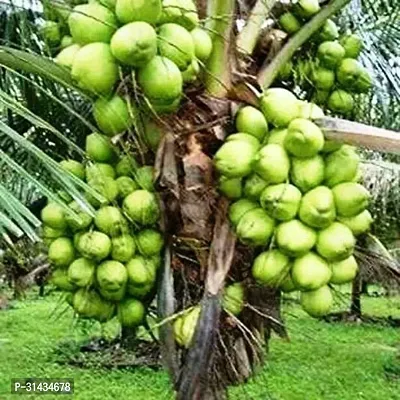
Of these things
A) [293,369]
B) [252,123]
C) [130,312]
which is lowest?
[293,369]

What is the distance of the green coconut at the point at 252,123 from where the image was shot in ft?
4.68

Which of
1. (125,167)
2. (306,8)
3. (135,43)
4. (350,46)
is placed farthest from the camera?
(350,46)

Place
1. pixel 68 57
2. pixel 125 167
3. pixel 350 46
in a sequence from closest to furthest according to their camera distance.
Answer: pixel 68 57 → pixel 125 167 → pixel 350 46

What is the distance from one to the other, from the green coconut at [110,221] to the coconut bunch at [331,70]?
1.43 ft

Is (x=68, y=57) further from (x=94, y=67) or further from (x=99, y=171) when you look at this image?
(x=99, y=171)

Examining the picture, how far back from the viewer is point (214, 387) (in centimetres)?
155

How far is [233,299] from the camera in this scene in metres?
1.52

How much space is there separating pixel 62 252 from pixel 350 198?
45 centimetres

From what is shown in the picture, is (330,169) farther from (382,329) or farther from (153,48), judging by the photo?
(382,329)

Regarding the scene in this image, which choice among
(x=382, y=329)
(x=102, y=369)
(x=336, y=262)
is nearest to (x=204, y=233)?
(x=336, y=262)

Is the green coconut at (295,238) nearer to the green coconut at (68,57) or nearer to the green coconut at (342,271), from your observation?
the green coconut at (342,271)

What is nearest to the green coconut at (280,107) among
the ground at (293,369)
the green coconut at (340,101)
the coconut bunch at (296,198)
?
the coconut bunch at (296,198)

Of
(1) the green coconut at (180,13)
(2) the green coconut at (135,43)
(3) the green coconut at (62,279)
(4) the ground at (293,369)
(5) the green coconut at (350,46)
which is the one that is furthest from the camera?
(4) the ground at (293,369)

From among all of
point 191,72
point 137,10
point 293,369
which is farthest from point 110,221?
point 293,369
